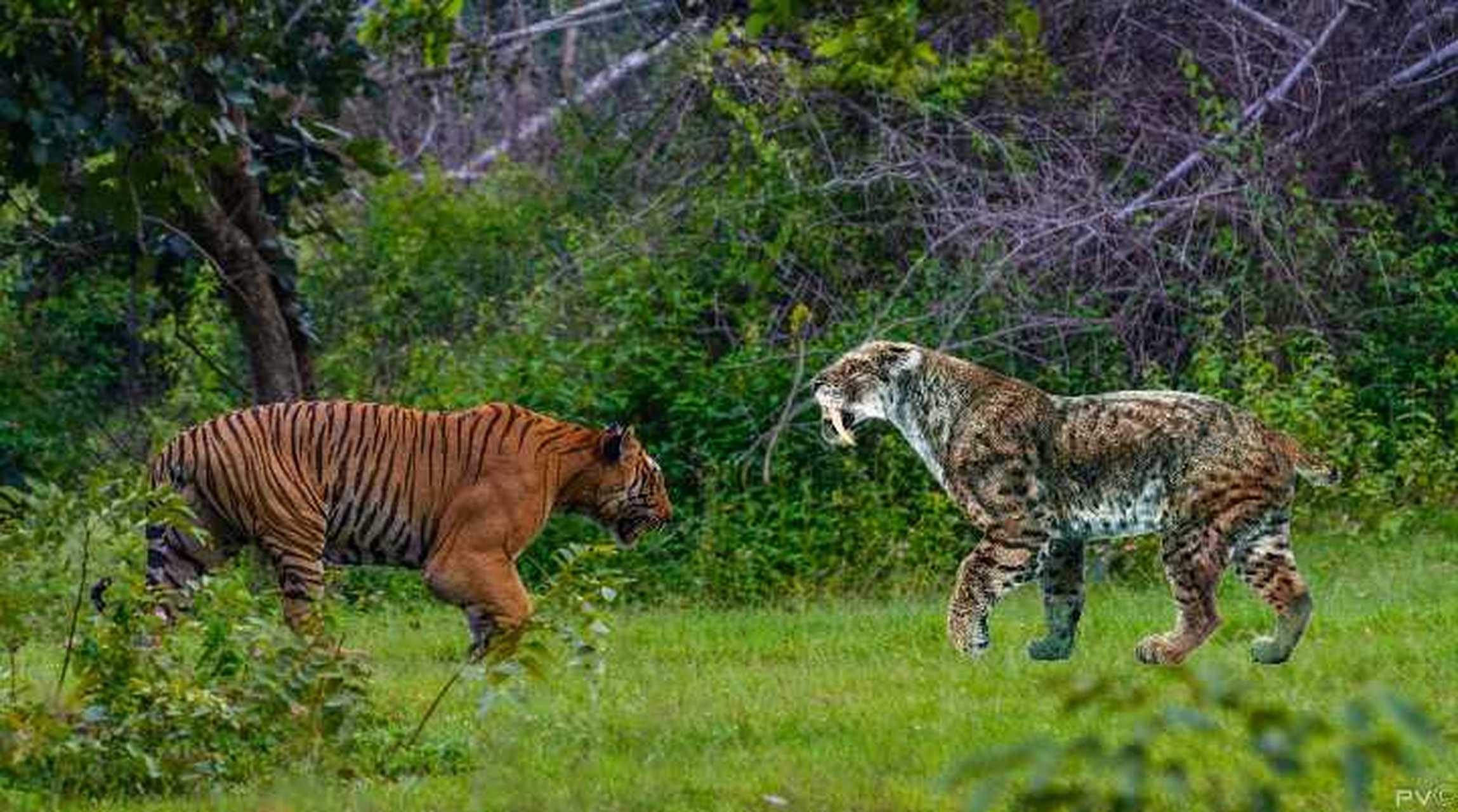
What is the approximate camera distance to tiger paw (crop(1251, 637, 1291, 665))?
10.6m

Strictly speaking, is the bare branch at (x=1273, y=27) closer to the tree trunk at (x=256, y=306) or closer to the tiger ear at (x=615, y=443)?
the tree trunk at (x=256, y=306)

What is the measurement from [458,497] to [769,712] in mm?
2202

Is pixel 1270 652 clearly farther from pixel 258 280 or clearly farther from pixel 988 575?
pixel 258 280

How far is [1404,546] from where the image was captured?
1454 cm

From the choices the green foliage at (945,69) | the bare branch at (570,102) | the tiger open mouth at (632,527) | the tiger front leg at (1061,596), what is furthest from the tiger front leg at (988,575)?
the bare branch at (570,102)

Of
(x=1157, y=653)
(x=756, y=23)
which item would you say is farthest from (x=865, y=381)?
(x=756, y=23)

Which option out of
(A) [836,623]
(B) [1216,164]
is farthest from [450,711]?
(B) [1216,164]

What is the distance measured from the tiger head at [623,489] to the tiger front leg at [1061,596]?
5.98 feet

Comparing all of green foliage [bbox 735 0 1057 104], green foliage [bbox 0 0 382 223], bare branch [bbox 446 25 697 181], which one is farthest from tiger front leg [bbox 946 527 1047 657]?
bare branch [bbox 446 25 697 181]

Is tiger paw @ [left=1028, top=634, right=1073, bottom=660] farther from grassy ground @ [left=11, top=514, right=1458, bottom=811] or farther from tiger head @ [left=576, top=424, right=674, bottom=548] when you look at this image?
tiger head @ [left=576, top=424, right=674, bottom=548]

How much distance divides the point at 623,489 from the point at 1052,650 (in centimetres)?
205

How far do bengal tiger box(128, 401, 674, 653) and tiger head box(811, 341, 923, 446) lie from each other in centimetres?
99

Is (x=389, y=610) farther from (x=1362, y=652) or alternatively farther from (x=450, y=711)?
(x=1362, y=652)

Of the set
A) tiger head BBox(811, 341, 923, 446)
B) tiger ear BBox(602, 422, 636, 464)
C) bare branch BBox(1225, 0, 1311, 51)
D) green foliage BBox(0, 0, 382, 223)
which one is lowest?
tiger ear BBox(602, 422, 636, 464)
